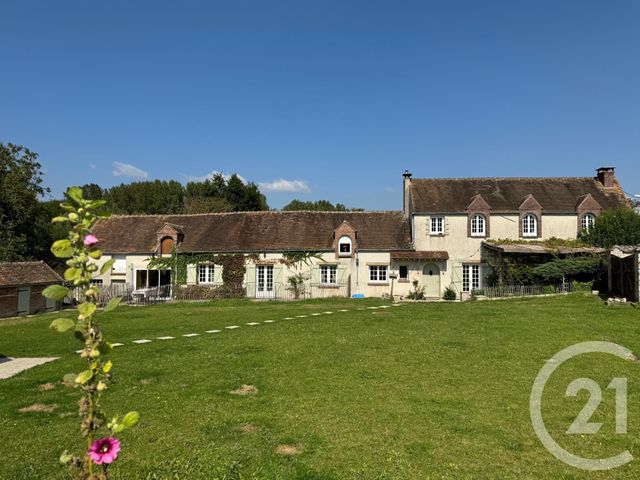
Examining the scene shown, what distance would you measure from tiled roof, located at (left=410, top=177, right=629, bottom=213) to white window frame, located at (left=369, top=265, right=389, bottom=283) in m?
5.20

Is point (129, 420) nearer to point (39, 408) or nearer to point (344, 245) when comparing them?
point (39, 408)

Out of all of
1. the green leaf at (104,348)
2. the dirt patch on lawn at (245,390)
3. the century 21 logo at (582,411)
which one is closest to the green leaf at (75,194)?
the green leaf at (104,348)

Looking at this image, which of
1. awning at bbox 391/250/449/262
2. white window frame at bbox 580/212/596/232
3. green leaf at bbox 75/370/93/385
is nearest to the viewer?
green leaf at bbox 75/370/93/385

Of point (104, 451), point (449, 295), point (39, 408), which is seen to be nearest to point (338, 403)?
point (39, 408)

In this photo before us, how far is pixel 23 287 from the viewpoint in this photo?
30.8m

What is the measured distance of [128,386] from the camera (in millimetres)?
9898

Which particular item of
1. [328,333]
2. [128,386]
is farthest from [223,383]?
[328,333]

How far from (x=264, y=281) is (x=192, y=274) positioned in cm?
574

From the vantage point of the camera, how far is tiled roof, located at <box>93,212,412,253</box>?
3375cm

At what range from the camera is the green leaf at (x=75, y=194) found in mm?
2883

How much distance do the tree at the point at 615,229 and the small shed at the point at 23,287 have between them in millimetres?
38844

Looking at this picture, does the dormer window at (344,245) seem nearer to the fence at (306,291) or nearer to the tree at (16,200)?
the fence at (306,291)

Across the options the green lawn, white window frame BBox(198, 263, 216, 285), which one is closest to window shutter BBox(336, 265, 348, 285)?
white window frame BBox(198, 263, 216, 285)

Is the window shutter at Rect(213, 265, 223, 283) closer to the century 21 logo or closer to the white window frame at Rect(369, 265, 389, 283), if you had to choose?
the white window frame at Rect(369, 265, 389, 283)
